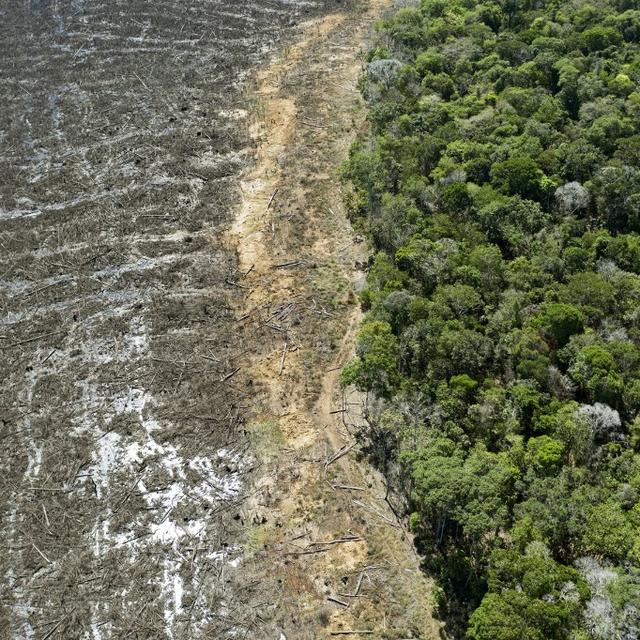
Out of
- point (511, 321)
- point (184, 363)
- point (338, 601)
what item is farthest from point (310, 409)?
point (511, 321)

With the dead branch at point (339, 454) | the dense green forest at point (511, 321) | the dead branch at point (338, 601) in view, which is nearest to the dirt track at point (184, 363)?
the dead branch at point (338, 601)

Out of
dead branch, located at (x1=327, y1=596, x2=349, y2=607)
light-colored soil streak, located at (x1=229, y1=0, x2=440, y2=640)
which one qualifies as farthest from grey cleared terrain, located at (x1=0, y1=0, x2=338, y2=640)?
dead branch, located at (x1=327, y1=596, x2=349, y2=607)

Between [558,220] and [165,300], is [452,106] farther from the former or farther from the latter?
[165,300]

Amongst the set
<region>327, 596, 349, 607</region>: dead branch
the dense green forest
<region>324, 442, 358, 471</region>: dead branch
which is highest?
the dense green forest

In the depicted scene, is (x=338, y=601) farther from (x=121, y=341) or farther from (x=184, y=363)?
(x=121, y=341)

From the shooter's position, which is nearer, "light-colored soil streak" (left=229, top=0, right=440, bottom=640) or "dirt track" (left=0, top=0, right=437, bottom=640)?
"light-colored soil streak" (left=229, top=0, right=440, bottom=640)

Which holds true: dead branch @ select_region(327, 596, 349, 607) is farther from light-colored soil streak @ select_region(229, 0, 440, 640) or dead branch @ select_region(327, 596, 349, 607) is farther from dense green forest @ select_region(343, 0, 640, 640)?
dense green forest @ select_region(343, 0, 640, 640)

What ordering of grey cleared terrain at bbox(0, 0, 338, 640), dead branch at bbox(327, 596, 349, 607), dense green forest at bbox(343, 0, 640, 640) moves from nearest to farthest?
dense green forest at bbox(343, 0, 640, 640) < dead branch at bbox(327, 596, 349, 607) < grey cleared terrain at bbox(0, 0, 338, 640)
